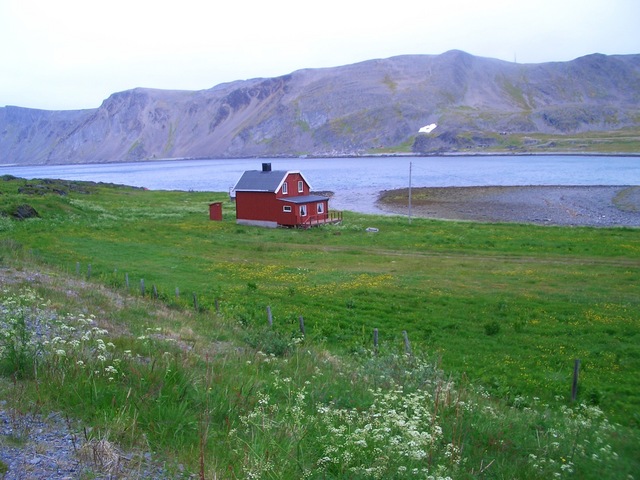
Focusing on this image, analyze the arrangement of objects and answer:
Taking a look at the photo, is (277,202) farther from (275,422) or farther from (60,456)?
(60,456)

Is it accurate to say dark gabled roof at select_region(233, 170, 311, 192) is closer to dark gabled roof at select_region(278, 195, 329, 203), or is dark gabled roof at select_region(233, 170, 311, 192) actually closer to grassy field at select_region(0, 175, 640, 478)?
dark gabled roof at select_region(278, 195, 329, 203)

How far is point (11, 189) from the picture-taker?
73625mm

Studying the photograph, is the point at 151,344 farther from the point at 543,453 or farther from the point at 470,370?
the point at 470,370

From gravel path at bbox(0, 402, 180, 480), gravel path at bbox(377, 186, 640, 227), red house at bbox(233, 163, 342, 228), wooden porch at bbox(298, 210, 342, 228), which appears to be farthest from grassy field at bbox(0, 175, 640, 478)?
gravel path at bbox(377, 186, 640, 227)

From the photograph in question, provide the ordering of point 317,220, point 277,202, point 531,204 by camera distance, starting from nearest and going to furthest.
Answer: point 277,202
point 317,220
point 531,204

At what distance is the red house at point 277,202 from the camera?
178 ft

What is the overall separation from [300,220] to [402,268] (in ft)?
71.2

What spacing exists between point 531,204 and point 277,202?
45099 mm

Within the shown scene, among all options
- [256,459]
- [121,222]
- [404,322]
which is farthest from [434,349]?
[121,222]

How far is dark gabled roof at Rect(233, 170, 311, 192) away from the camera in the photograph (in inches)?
2162

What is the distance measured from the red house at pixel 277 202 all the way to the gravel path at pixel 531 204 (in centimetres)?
2209

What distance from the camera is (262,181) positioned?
184 feet

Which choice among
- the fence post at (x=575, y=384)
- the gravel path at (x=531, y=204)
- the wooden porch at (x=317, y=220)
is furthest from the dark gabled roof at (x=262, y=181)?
the fence post at (x=575, y=384)

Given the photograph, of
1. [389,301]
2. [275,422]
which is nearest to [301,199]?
[389,301]
